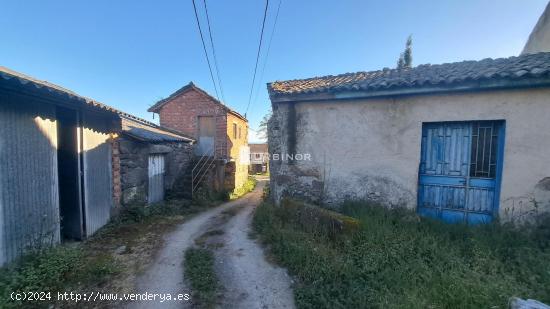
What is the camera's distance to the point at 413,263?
3359 millimetres

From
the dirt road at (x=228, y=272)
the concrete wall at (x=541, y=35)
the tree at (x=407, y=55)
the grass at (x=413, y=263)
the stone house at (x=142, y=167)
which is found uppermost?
the tree at (x=407, y=55)

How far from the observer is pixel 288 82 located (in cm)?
730

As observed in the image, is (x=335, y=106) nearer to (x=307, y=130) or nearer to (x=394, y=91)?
(x=307, y=130)

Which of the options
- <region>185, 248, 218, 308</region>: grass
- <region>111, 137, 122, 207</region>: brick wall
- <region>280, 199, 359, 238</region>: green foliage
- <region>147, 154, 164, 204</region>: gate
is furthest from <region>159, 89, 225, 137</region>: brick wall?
<region>185, 248, 218, 308</region>: grass

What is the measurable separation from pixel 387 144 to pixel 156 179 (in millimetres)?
7966

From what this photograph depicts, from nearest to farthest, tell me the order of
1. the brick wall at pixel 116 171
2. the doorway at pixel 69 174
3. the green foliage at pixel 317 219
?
1. the green foliage at pixel 317 219
2. the doorway at pixel 69 174
3. the brick wall at pixel 116 171

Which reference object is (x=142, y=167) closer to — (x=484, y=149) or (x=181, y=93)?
(x=181, y=93)

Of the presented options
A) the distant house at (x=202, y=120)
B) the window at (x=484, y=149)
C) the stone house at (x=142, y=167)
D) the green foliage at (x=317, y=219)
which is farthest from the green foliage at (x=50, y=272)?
the distant house at (x=202, y=120)

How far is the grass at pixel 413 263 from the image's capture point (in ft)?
8.79

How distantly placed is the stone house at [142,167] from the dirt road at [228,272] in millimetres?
2029

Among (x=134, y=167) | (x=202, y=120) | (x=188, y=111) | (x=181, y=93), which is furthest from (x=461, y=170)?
(x=181, y=93)

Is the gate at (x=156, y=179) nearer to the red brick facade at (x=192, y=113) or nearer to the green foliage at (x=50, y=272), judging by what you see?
the green foliage at (x=50, y=272)

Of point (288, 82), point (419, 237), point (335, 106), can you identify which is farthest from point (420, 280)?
point (288, 82)

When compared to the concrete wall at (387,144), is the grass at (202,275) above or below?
below
